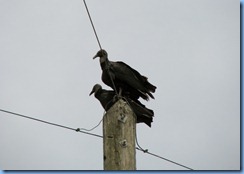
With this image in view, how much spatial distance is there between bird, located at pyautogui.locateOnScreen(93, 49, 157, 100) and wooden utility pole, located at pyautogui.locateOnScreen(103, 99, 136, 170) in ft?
3.00

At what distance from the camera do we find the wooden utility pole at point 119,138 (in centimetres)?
493

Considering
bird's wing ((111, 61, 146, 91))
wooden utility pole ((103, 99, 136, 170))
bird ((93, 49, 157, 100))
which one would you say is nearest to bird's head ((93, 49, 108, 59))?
bird ((93, 49, 157, 100))

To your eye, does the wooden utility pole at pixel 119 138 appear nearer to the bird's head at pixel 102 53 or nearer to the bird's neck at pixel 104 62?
the bird's neck at pixel 104 62

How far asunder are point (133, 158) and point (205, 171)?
2.94 ft

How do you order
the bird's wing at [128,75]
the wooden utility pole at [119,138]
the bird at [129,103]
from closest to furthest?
the wooden utility pole at [119,138] → the bird at [129,103] → the bird's wing at [128,75]

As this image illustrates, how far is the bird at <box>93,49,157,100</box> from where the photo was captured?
6121 millimetres

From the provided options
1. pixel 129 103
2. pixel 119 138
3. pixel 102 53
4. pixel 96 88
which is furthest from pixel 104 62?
pixel 119 138

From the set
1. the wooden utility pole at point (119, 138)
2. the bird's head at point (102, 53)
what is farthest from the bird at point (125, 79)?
the wooden utility pole at point (119, 138)

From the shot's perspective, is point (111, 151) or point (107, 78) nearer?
point (111, 151)

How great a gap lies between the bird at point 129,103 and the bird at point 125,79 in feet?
0.41

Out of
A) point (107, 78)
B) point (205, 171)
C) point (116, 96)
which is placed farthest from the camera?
point (107, 78)

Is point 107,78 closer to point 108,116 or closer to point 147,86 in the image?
point 147,86

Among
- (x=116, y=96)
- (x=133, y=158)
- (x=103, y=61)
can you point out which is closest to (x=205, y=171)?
(x=133, y=158)

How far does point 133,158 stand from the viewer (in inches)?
196
